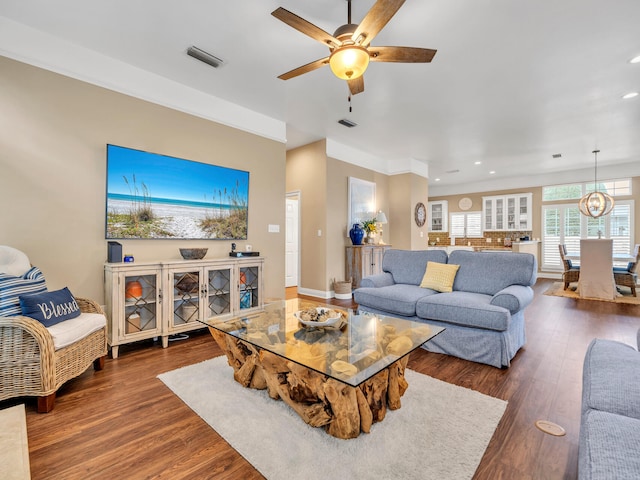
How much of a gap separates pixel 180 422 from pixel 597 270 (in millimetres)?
7010

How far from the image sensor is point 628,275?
562 cm

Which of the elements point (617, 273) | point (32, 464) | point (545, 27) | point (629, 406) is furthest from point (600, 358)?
point (617, 273)

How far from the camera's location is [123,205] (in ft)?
10.4

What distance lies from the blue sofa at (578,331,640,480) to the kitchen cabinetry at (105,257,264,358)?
2323 mm

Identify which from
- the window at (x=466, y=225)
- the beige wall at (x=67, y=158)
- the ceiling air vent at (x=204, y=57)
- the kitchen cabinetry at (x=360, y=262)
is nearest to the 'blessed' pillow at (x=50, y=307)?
the beige wall at (x=67, y=158)

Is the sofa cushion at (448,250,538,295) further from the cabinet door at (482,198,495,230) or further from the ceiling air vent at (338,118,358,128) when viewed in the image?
the cabinet door at (482,198,495,230)

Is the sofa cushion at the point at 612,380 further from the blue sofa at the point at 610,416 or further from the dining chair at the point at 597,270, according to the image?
the dining chair at the point at 597,270

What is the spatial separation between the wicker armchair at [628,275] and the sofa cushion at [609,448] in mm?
6448

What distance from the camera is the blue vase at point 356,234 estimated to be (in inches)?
229

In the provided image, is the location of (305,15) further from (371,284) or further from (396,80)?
(371,284)

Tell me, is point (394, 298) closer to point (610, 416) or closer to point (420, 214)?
point (610, 416)

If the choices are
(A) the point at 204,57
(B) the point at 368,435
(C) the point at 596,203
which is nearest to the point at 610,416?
(B) the point at 368,435

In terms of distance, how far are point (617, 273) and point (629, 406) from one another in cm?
642

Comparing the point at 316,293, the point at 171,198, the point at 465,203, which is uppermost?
the point at 465,203
